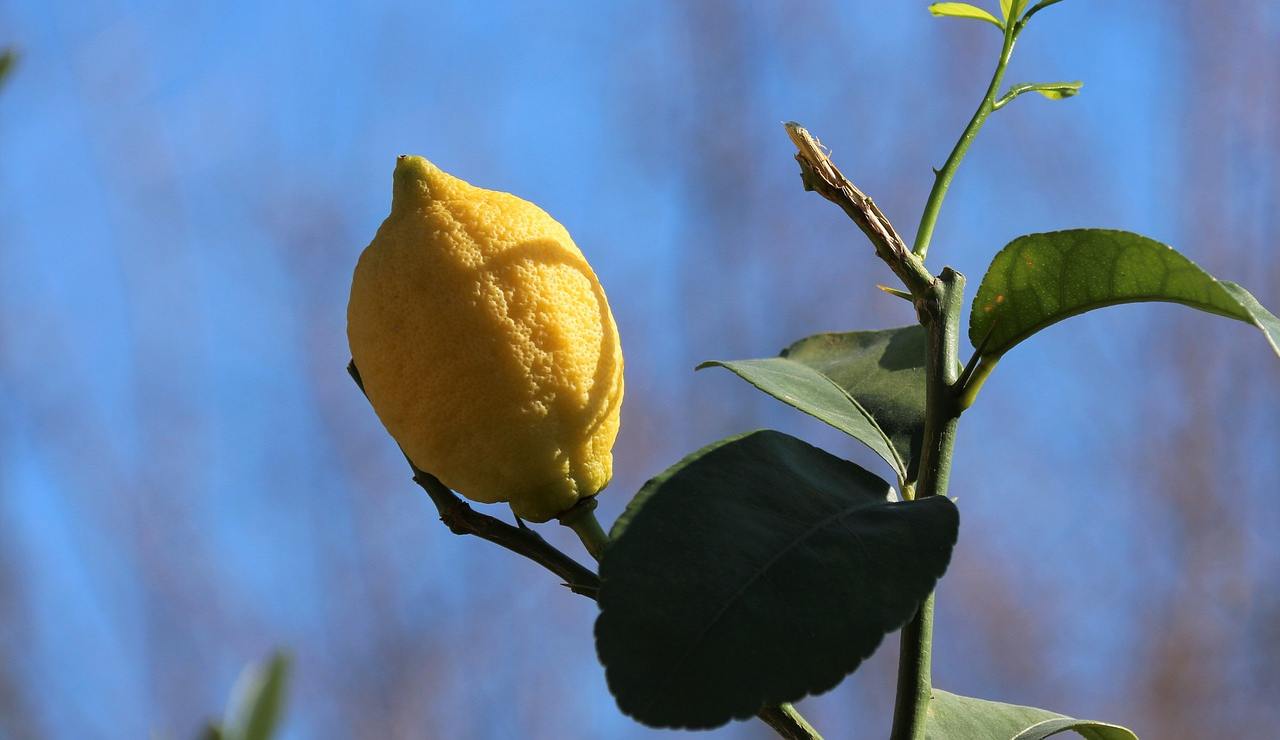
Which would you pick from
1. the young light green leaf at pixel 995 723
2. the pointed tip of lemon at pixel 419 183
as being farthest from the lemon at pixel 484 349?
the young light green leaf at pixel 995 723

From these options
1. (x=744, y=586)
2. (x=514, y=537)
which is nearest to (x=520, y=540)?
(x=514, y=537)

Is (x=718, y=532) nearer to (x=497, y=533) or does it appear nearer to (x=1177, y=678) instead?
(x=497, y=533)

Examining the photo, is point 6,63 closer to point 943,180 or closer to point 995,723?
point 943,180

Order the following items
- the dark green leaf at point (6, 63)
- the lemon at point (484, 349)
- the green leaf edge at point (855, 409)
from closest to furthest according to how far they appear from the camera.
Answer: the dark green leaf at point (6, 63) < the lemon at point (484, 349) < the green leaf edge at point (855, 409)

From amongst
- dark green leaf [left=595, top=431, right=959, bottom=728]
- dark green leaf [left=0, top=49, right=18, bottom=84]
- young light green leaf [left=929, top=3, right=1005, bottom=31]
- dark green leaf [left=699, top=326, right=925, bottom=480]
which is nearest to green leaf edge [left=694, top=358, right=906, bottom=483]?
dark green leaf [left=699, top=326, right=925, bottom=480]

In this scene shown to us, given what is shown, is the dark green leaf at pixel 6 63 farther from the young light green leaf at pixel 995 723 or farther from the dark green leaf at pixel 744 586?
the young light green leaf at pixel 995 723

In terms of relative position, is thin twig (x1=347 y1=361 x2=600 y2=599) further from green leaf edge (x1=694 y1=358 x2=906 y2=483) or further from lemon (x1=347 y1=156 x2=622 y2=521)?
green leaf edge (x1=694 y1=358 x2=906 y2=483)
